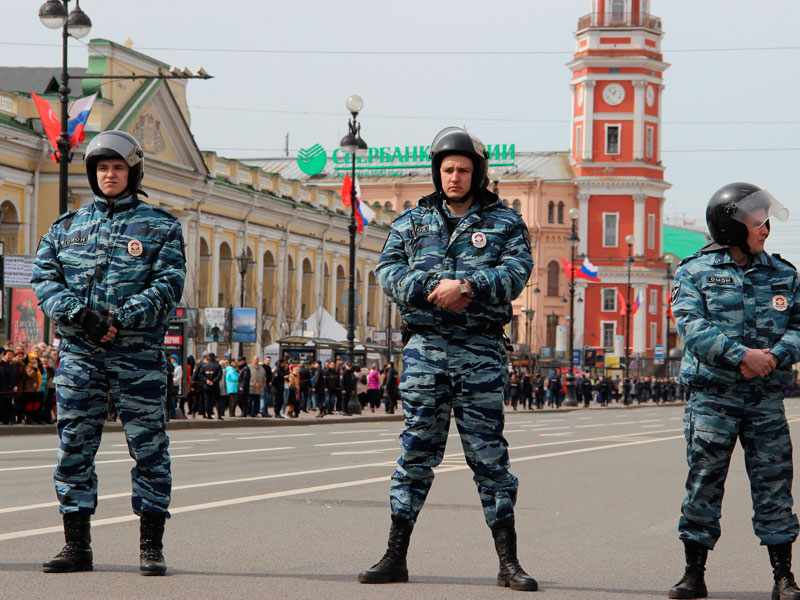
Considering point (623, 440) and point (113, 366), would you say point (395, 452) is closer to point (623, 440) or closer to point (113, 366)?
point (623, 440)

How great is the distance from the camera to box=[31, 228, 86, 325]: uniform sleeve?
254 inches

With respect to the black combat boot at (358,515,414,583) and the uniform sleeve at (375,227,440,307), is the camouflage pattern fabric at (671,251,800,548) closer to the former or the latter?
the uniform sleeve at (375,227,440,307)

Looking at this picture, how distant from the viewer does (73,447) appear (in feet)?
21.3

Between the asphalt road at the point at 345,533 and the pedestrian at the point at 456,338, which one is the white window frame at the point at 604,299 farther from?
the pedestrian at the point at 456,338

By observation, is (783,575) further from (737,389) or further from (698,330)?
(698,330)

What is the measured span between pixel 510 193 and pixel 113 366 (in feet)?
380

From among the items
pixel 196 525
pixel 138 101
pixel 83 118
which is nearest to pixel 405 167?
pixel 138 101

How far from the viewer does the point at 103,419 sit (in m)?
6.53

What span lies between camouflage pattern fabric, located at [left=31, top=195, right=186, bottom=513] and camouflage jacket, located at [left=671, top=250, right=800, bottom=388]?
238cm

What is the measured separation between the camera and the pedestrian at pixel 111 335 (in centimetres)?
646

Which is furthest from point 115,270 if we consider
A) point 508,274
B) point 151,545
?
point 508,274

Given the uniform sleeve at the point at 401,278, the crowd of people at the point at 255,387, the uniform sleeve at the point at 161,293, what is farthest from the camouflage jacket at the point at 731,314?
the crowd of people at the point at 255,387

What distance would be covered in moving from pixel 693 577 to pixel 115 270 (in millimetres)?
3040

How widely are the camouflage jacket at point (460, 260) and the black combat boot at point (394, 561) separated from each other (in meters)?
0.95
